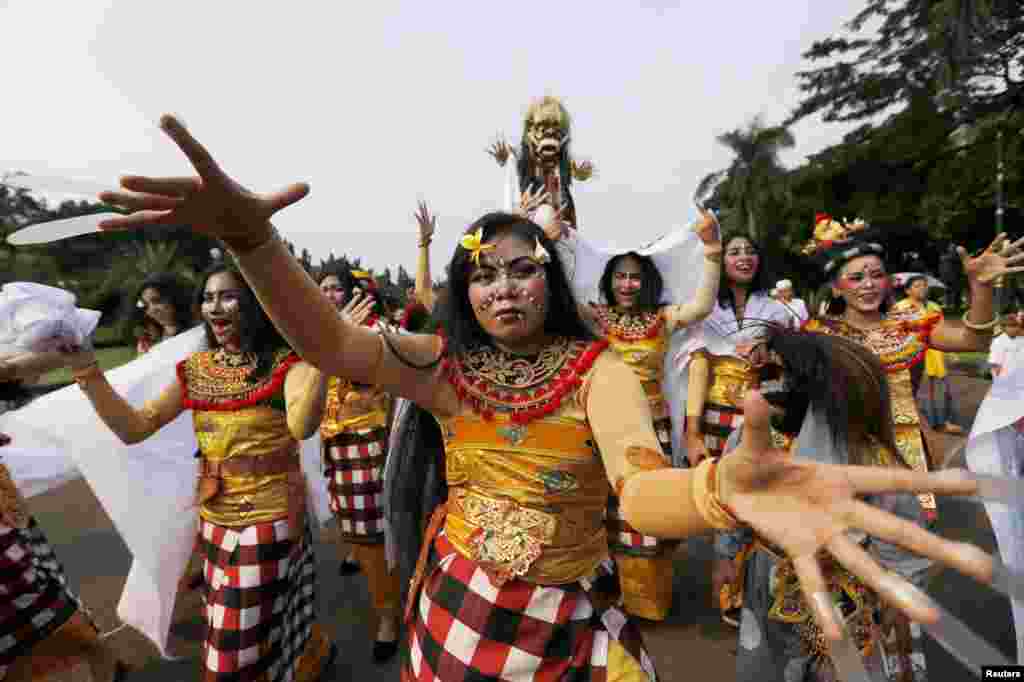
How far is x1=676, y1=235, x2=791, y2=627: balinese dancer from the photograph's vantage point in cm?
378

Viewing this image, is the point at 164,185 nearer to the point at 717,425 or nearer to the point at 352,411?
the point at 352,411

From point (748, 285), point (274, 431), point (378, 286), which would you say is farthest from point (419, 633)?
point (748, 285)

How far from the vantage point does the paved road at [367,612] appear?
2938mm

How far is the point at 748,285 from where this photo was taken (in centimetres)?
418

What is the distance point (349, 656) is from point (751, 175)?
29979 mm

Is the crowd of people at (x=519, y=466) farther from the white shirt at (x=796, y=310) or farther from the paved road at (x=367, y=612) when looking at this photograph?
the white shirt at (x=796, y=310)

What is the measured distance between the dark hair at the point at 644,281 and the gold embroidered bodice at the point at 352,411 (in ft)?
5.65

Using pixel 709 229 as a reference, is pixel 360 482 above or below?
below

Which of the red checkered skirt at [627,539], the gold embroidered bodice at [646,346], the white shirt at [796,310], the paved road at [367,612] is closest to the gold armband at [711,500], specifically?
the paved road at [367,612]

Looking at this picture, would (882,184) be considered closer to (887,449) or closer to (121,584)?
(887,449)

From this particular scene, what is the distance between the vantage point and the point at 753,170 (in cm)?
2816

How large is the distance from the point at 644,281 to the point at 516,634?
2802 millimetres

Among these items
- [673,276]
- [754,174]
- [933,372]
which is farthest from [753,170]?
[673,276]

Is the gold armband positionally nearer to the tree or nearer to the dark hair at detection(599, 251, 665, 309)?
the dark hair at detection(599, 251, 665, 309)
